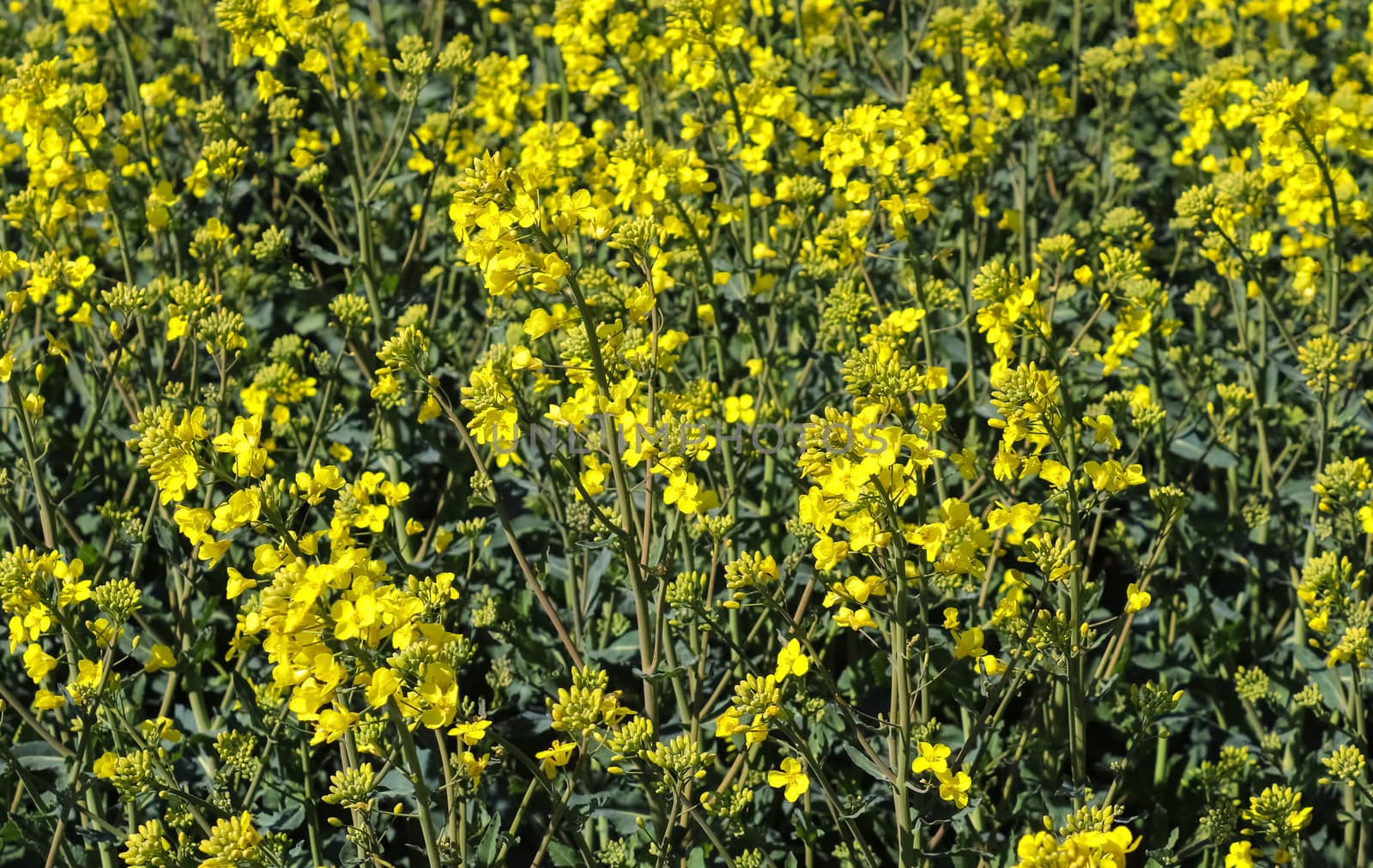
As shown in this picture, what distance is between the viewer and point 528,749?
4.21 metres

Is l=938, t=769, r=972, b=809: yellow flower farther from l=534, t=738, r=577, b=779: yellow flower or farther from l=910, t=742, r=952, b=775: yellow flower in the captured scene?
l=534, t=738, r=577, b=779: yellow flower

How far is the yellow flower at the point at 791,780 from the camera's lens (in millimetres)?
2809

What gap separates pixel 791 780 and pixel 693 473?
3.29 feet

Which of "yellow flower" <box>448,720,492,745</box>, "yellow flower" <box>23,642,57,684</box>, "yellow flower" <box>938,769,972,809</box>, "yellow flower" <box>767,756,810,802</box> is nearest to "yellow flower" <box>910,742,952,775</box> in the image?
"yellow flower" <box>938,769,972,809</box>

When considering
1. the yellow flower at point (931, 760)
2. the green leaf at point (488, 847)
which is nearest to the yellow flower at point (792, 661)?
the yellow flower at point (931, 760)

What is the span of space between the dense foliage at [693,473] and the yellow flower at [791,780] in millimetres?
52

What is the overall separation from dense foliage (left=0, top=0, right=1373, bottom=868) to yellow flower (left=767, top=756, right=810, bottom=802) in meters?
0.05

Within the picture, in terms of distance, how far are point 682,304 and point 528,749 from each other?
1.89 metres

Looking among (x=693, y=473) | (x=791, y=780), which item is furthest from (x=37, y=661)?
(x=791, y=780)

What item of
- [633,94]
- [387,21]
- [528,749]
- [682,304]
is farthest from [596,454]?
[387,21]

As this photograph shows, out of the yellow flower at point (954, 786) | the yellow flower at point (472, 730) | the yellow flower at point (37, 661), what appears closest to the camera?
the yellow flower at point (472, 730)

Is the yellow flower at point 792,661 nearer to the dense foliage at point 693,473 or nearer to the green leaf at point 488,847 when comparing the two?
the dense foliage at point 693,473

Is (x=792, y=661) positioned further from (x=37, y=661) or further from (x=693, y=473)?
(x=37, y=661)

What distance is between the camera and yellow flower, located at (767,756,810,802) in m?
2.81
